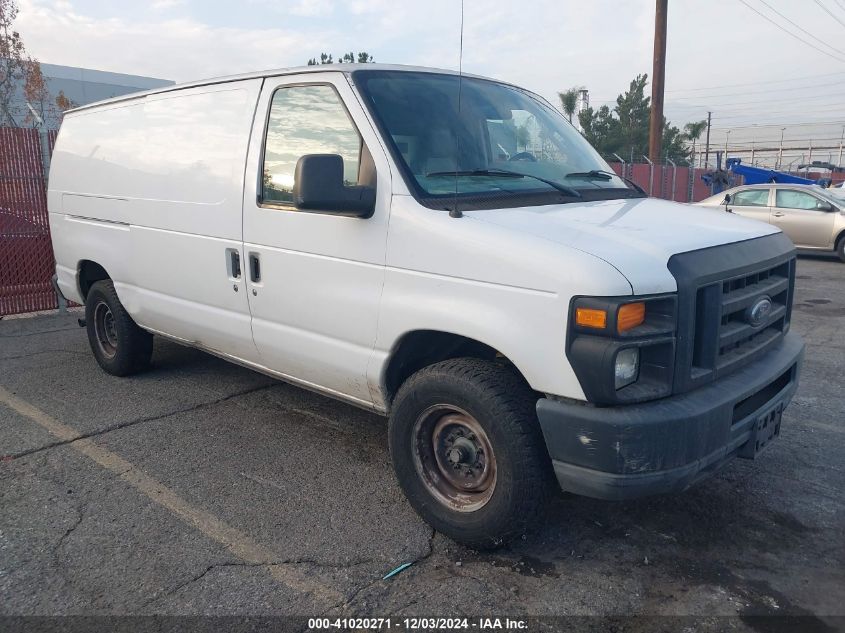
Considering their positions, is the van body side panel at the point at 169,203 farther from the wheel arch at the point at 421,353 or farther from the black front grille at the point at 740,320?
the black front grille at the point at 740,320

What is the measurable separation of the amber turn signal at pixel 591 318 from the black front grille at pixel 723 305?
0.35m

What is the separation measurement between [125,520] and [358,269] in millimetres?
1724

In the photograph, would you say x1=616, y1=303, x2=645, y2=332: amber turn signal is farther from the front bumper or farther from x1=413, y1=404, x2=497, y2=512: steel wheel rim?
x1=413, y1=404, x2=497, y2=512: steel wheel rim

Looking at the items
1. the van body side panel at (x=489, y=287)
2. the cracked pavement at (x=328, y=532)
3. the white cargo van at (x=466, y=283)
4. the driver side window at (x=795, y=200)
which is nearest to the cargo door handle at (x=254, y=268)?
the white cargo van at (x=466, y=283)

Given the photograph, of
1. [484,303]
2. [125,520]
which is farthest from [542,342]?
[125,520]

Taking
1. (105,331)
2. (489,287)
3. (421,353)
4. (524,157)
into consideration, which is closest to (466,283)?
(489,287)

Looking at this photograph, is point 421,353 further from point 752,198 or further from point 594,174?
point 752,198

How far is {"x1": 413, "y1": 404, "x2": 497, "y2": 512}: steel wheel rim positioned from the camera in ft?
10.4

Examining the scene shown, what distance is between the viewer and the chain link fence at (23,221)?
8.21 m

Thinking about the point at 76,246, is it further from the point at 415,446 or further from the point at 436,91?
the point at 415,446

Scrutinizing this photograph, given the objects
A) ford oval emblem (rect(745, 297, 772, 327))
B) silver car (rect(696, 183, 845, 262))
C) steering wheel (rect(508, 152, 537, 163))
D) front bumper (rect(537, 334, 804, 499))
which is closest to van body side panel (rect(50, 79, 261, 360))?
steering wheel (rect(508, 152, 537, 163))

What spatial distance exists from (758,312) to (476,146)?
5.24 ft

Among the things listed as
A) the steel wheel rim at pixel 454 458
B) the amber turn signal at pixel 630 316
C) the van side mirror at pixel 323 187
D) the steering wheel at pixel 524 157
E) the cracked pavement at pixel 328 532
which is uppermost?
the steering wheel at pixel 524 157

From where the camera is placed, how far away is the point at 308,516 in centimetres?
359
